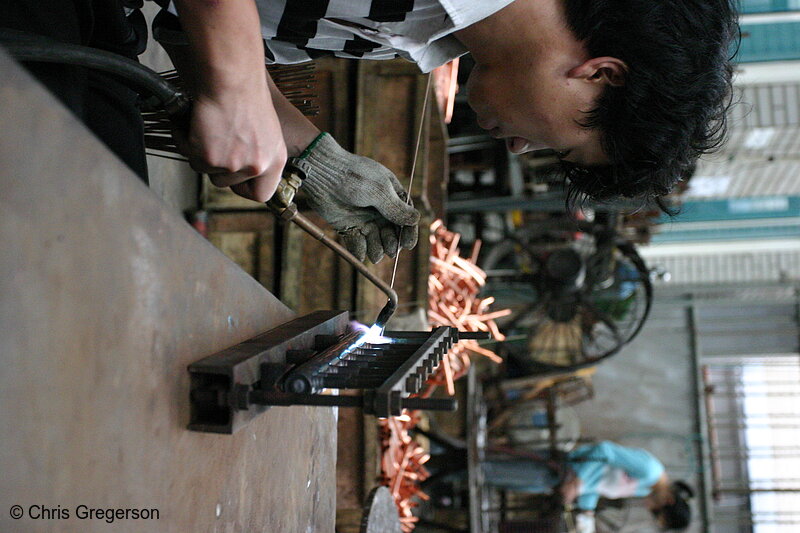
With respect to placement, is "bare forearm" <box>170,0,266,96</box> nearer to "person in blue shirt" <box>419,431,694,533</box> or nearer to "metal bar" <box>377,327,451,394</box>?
"metal bar" <box>377,327,451,394</box>

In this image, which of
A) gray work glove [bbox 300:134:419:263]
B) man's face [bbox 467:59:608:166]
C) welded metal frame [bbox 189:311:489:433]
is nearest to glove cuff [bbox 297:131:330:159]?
gray work glove [bbox 300:134:419:263]

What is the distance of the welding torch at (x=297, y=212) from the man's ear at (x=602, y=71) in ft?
1.53

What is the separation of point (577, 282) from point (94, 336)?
5111 mm

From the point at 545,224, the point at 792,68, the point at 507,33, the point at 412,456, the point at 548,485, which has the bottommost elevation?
the point at 548,485

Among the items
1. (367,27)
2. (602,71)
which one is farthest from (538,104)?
(367,27)

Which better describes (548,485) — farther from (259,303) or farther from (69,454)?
(69,454)

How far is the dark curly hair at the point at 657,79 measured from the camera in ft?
3.69

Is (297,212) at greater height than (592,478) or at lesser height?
greater

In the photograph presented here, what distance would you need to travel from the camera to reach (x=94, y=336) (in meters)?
0.63

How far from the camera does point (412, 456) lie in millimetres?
3105

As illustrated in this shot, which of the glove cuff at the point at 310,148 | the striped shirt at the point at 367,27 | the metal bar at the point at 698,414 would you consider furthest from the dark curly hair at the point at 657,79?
the metal bar at the point at 698,414

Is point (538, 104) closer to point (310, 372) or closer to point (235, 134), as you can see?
point (235, 134)

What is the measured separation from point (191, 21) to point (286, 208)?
411 millimetres

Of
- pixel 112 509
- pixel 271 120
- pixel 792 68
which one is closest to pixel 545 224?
pixel 792 68
